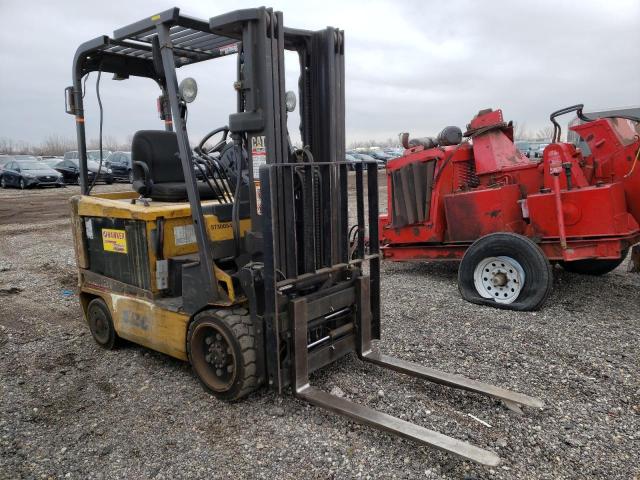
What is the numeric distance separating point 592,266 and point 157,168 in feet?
18.6

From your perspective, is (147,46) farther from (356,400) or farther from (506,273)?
(506,273)

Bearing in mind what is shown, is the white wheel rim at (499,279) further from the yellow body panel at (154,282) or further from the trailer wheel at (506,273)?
the yellow body panel at (154,282)

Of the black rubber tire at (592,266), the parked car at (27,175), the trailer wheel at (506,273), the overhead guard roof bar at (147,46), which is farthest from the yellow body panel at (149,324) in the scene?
the parked car at (27,175)

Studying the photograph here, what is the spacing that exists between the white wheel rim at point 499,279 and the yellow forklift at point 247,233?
7.18ft

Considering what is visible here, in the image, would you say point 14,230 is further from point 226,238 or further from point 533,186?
point 533,186

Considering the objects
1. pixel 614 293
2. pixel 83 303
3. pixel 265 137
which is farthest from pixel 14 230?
pixel 614 293

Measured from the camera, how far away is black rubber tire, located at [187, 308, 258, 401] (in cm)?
343

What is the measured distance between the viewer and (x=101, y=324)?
4.74m

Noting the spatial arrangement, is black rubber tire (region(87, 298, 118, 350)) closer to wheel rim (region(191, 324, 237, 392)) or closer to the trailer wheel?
wheel rim (region(191, 324, 237, 392))

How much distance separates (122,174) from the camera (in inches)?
986

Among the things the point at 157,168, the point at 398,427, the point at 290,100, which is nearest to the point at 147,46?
the point at 157,168

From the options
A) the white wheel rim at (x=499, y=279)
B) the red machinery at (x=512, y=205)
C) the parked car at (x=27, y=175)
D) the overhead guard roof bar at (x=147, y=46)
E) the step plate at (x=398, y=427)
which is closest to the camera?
the step plate at (x=398, y=427)

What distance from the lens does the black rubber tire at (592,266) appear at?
6824 millimetres

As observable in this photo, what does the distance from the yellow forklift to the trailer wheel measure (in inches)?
84.3
